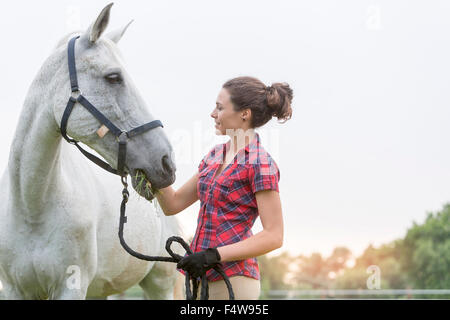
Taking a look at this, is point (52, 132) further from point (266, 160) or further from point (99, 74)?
point (266, 160)

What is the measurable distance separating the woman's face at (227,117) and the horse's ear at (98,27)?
849mm

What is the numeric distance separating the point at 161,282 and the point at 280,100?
3720 mm

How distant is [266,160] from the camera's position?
2.60 metres

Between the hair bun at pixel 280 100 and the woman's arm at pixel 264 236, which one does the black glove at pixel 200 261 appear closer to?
the woman's arm at pixel 264 236

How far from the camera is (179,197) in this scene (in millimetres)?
3080

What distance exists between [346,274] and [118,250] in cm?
4525

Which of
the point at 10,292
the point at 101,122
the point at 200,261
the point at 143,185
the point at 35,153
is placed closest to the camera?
the point at 200,261

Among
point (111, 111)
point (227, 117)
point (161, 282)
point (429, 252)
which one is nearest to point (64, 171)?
point (111, 111)

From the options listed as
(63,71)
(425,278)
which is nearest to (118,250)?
(63,71)

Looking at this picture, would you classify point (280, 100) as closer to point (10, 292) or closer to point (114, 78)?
point (114, 78)

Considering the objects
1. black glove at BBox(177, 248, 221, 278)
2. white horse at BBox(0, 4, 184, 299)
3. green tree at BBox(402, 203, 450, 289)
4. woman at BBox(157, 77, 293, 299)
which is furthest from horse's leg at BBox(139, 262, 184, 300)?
green tree at BBox(402, 203, 450, 289)

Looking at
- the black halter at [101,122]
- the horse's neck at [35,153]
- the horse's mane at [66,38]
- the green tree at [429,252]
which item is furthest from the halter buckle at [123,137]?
the green tree at [429,252]

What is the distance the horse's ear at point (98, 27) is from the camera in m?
3.09

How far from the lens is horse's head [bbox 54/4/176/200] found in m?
2.95
